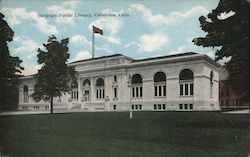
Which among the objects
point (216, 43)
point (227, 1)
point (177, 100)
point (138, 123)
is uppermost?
point (227, 1)

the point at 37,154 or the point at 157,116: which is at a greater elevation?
the point at 157,116

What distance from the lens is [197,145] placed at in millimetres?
10086

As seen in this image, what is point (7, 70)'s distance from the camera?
870cm

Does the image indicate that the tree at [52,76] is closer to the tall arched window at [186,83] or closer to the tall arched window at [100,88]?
the tall arched window at [100,88]

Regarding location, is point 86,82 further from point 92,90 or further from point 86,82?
point 92,90

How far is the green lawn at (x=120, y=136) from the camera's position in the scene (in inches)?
334

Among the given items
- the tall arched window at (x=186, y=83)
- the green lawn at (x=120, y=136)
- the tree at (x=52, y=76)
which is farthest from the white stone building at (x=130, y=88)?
the green lawn at (x=120, y=136)

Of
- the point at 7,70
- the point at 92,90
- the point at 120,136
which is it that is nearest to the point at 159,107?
the point at 120,136

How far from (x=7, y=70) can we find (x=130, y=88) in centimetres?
391

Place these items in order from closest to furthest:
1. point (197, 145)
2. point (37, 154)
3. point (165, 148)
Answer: point (37, 154), point (165, 148), point (197, 145)

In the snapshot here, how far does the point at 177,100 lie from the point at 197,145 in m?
1.75

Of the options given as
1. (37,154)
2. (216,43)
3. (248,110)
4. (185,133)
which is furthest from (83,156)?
(248,110)

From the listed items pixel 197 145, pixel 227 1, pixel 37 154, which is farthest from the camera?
pixel 227 1

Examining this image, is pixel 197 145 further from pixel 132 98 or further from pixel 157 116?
pixel 132 98
